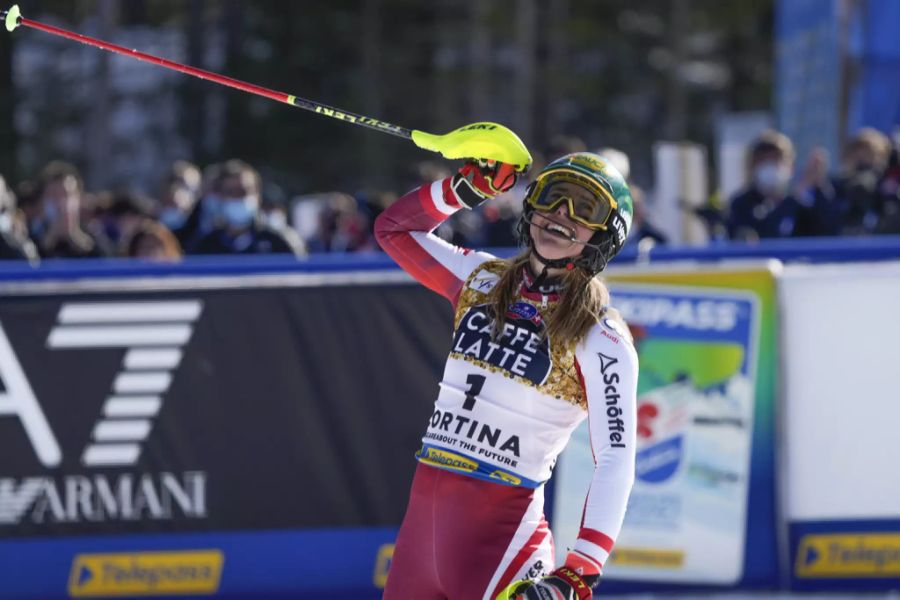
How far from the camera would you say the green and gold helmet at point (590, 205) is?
4129 mm

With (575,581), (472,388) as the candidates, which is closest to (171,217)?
(472,388)

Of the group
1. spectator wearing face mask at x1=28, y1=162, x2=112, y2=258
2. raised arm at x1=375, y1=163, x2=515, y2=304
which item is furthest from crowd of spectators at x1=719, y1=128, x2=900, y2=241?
raised arm at x1=375, y1=163, x2=515, y2=304

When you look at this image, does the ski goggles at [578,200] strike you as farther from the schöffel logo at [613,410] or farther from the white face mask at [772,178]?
the white face mask at [772,178]

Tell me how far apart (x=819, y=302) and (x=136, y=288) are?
3.02m

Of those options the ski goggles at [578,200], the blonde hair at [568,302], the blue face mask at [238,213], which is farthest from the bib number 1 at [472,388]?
the blue face mask at [238,213]

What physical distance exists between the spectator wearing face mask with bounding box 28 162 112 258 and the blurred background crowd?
4.13m

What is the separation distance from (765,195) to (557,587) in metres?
5.89

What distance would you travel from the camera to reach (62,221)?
29.8ft

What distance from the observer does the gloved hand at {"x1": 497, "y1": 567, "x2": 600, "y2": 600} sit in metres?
3.83

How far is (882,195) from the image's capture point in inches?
379

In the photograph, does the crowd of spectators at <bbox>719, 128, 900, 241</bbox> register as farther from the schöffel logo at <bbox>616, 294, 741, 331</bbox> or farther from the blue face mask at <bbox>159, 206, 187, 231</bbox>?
the blue face mask at <bbox>159, 206, 187, 231</bbox>

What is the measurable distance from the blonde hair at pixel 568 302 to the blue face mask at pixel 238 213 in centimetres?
468

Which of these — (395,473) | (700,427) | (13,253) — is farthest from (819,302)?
(13,253)

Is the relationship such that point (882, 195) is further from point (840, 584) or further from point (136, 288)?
point (136, 288)
